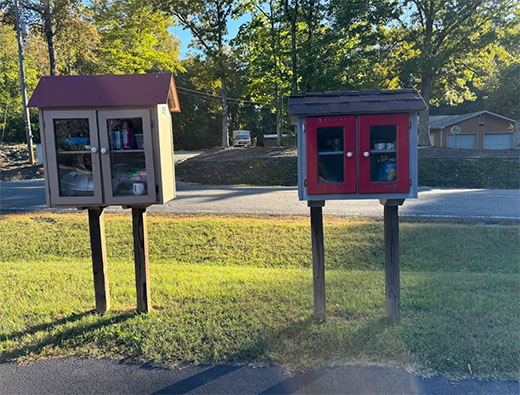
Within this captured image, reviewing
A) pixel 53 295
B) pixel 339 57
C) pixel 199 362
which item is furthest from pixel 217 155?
pixel 199 362

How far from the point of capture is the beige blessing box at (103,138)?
135 inches

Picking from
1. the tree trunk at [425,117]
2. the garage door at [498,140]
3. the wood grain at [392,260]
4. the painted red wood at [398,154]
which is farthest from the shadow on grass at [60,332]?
the garage door at [498,140]

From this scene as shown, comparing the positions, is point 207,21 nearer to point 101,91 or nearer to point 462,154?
point 462,154

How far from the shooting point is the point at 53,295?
4445 millimetres

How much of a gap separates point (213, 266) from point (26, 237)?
3.51 m

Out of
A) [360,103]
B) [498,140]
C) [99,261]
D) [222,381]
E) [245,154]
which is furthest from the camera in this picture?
[498,140]

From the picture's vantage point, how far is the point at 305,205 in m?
9.48

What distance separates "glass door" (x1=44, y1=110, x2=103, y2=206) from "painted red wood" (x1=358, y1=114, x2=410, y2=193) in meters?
2.23

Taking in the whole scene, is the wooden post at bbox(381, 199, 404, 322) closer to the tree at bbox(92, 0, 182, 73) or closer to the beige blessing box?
the beige blessing box

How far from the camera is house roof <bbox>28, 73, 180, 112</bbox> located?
11.2 feet

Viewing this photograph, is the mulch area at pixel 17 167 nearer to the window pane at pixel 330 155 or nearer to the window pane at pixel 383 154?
the window pane at pixel 330 155

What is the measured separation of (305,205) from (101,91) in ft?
21.5

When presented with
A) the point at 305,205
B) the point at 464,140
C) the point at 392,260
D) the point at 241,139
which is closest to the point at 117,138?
the point at 392,260

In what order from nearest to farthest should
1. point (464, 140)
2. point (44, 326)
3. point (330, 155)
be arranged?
point (330, 155), point (44, 326), point (464, 140)
